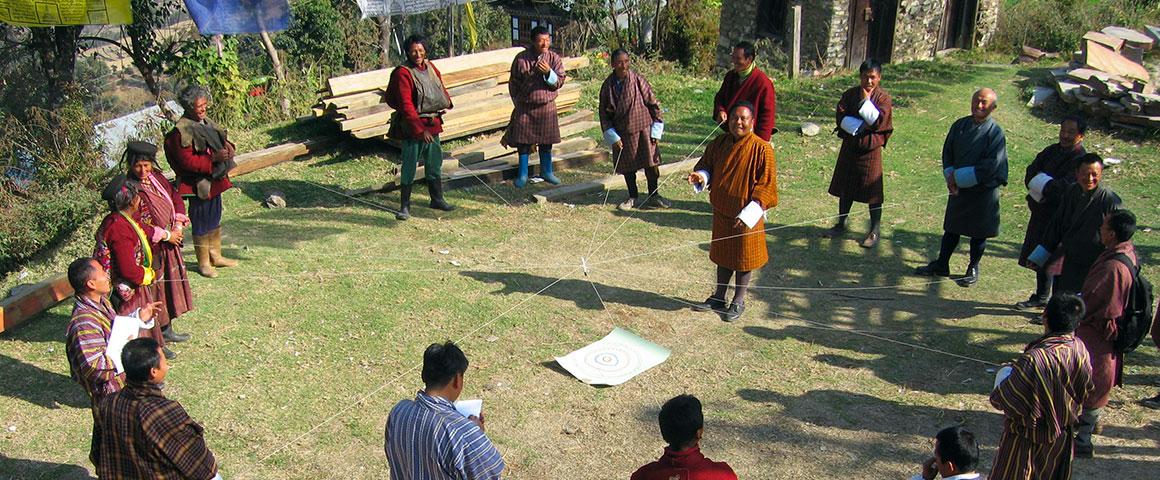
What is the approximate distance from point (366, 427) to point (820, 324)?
3583 millimetres

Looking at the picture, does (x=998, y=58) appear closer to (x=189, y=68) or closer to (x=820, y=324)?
(x=820, y=324)

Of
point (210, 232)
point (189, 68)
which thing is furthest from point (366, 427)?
point (189, 68)

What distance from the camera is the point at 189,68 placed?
510 inches

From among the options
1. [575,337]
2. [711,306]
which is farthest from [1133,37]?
[575,337]

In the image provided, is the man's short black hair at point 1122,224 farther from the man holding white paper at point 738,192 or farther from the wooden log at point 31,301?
the wooden log at point 31,301

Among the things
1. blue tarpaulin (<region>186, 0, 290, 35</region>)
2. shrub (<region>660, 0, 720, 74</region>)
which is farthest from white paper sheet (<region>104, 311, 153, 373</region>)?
shrub (<region>660, 0, 720, 74</region>)

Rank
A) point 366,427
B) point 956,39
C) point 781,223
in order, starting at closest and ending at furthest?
point 366,427
point 781,223
point 956,39

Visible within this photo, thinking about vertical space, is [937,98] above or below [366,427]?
above

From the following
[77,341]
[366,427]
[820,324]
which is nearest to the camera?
[77,341]

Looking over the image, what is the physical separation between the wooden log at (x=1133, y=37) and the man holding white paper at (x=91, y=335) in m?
14.9

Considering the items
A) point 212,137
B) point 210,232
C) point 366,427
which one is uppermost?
point 212,137

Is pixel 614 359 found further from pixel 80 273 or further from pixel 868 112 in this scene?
pixel 868 112

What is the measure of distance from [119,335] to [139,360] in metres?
1.19

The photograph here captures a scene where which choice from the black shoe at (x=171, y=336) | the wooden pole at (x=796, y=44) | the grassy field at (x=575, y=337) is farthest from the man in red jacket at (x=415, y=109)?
the wooden pole at (x=796, y=44)
